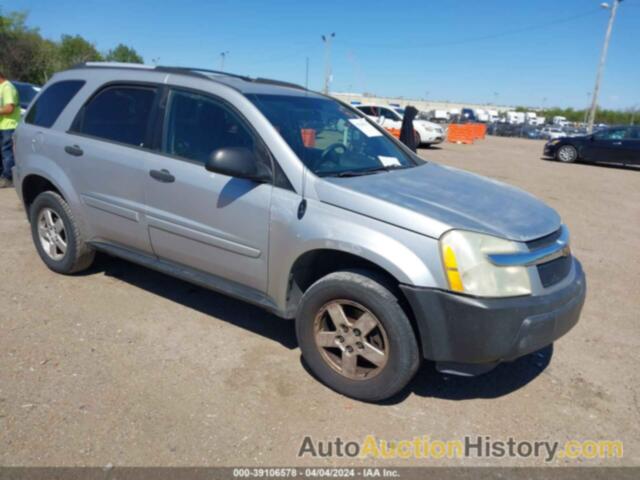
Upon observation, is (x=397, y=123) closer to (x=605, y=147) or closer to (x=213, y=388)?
(x=605, y=147)

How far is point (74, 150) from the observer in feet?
13.9

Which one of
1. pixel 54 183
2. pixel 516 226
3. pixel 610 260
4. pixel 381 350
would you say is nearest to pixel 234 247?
pixel 381 350

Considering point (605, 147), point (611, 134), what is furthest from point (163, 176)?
point (611, 134)

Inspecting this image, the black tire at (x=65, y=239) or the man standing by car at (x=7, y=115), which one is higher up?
the man standing by car at (x=7, y=115)

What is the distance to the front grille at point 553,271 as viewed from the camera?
2.86 m

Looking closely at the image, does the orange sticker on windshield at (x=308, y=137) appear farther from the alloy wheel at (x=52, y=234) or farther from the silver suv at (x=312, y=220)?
the alloy wheel at (x=52, y=234)

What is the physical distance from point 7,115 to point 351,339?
24.0ft

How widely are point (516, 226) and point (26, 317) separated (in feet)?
11.6

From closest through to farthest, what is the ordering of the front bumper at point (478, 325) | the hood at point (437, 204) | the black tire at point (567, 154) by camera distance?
the front bumper at point (478, 325), the hood at point (437, 204), the black tire at point (567, 154)

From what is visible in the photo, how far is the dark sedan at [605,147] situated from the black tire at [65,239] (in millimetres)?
17457

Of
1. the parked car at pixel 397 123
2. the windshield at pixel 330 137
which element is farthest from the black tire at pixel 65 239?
the parked car at pixel 397 123

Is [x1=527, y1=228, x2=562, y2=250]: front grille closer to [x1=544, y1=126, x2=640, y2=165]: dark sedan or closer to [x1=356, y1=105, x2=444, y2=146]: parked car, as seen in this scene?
[x1=544, y1=126, x2=640, y2=165]: dark sedan

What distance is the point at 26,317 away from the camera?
3.90 m

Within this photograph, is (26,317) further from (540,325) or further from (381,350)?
(540,325)
